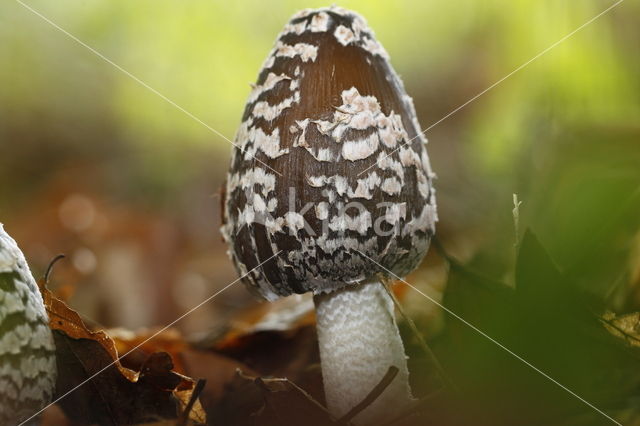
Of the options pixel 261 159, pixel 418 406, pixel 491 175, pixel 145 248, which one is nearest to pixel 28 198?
pixel 145 248

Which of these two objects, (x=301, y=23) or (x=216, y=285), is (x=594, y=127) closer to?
(x=301, y=23)

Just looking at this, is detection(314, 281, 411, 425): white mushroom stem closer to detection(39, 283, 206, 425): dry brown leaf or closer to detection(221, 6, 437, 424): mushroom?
detection(221, 6, 437, 424): mushroom

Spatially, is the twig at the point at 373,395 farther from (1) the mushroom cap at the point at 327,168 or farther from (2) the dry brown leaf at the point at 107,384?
(2) the dry brown leaf at the point at 107,384

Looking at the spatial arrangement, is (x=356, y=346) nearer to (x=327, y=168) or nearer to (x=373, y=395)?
(x=373, y=395)

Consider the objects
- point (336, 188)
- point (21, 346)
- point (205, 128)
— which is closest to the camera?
point (21, 346)

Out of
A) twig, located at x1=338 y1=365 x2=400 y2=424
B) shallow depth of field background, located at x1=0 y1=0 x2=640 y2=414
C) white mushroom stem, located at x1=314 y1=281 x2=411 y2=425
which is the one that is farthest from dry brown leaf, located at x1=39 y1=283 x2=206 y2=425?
shallow depth of field background, located at x1=0 y1=0 x2=640 y2=414

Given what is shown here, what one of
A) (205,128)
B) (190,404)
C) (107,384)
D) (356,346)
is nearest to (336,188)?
(356,346)
